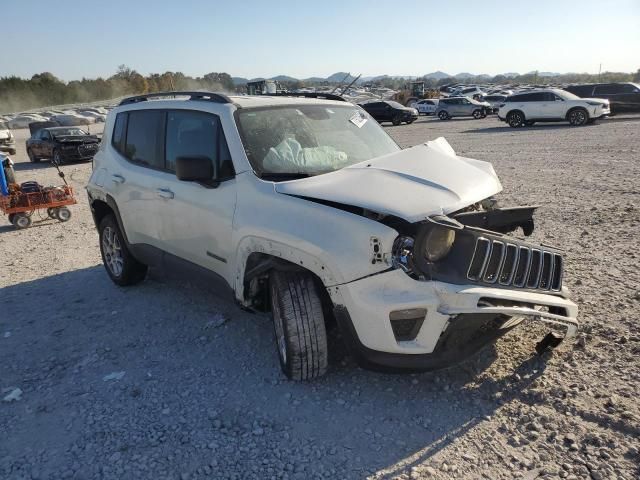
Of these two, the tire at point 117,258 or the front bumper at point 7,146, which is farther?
the front bumper at point 7,146

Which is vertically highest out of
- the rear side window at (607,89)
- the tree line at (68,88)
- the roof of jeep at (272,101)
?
the tree line at (68,88)

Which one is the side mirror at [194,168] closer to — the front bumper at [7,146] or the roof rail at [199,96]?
the roof rail at [199,96]

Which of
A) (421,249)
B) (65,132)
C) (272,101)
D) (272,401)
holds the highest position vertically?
(272,101)

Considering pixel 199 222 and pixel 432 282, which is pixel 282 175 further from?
pixel 432 282

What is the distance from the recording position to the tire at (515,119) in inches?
937

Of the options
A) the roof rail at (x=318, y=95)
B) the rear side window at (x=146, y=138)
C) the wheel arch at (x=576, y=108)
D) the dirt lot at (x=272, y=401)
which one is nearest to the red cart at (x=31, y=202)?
the dirt lot at (x=272, y=401)

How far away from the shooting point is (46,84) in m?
83.1

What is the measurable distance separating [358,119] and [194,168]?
5.59ft

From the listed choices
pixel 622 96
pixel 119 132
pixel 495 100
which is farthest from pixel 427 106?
pixel 119 132

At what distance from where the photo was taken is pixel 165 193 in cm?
440

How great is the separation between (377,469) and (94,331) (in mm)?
3016

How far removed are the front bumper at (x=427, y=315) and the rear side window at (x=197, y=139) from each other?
4.84 feet

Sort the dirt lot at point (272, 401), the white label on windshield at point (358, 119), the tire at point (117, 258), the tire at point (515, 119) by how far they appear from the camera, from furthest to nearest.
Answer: the tire at point (515, 119), the tire at point (117, 258), the white label on windshield at point (358, 119), the dirt lot at point (272, 401)

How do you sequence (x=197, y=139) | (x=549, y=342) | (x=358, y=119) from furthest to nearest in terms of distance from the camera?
(x=358, y=119) → (x=197, y=139) → (x=549, y=342)
